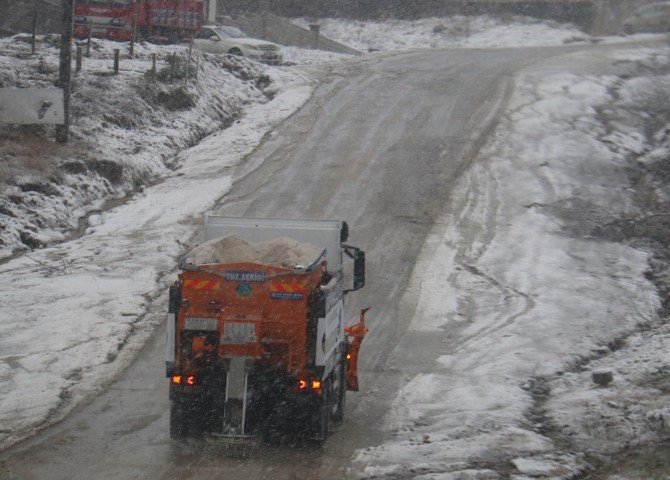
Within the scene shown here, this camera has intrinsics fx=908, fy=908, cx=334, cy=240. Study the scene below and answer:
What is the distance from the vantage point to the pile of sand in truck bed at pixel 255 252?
9.83 metres

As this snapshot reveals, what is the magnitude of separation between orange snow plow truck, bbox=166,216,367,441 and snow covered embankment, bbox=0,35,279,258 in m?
9.98

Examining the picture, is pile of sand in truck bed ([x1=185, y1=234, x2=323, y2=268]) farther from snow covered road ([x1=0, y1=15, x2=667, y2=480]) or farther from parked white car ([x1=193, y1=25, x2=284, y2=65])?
parked white car ([x1=193, y1=25, x2=284, y2=65])

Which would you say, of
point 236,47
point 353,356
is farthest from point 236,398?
point 236,47

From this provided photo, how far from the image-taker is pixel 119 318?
15.3 metres

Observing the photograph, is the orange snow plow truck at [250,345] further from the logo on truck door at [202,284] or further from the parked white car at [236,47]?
the parked white car at [236,47]

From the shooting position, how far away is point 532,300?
55.8 feet

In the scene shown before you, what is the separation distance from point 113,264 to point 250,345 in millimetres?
9311

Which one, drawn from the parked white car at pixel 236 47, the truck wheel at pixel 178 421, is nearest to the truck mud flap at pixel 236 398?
the truck wheel at pixel 178 421

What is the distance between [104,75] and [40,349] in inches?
596

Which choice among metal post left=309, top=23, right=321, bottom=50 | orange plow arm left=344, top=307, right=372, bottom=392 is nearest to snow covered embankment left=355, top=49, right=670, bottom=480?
orange plow arm left=344, top=307, right=372, bottom=392

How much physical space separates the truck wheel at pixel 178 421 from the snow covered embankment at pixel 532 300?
1961 millimetres

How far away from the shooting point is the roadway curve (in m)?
9.78

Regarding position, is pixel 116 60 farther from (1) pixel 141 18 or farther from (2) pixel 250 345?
(2) pixel 250 345

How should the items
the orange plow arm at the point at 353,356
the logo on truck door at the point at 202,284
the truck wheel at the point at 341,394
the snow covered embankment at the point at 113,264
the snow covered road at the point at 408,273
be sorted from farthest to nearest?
the snow covered embankment at the point at 113,264 < the orange plow arm at the point at 353,356 < the truck wheel at the point at 341,394 < the snow covered road at the point at 408,273 < the logo on truck door at the point at 202,284
